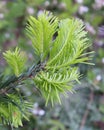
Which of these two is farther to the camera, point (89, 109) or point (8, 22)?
point (89, 109)

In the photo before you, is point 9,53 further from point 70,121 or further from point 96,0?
point 96,0

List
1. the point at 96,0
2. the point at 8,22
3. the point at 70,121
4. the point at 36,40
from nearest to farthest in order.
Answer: the point at 36,40 < the point at 8,22 < the point at 70,121 < the point at 96,0

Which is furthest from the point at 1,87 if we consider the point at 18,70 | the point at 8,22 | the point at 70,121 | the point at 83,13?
the point at 83,13

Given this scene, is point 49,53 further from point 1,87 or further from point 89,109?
point 89,109

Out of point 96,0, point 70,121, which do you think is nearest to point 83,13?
point 96,0

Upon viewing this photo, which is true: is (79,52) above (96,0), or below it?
below

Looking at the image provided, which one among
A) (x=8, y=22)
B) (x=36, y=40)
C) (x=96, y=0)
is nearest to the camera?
(x=36, y=40)

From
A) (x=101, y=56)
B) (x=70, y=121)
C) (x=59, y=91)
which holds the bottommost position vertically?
(x=70, y=121)
